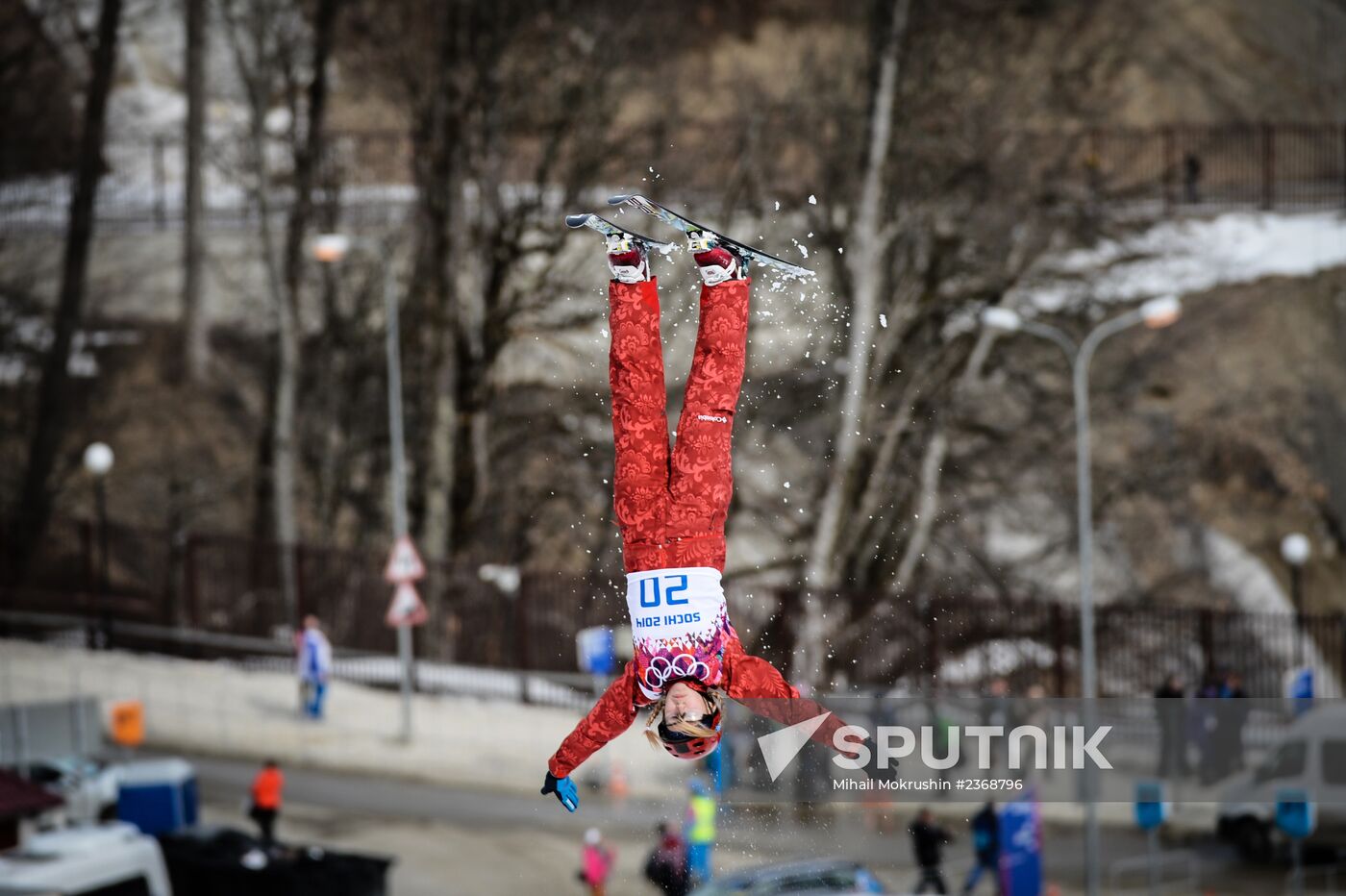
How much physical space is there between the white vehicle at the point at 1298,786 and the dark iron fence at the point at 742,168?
10.7 m

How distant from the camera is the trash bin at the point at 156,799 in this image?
1574cm

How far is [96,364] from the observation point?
33.4 m

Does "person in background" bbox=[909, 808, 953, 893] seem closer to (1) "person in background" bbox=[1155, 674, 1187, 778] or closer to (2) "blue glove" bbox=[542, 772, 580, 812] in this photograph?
(1) "person in background" bbox=[1155, 674, 1187, 778]

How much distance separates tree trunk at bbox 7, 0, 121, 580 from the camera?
2739 centimetres

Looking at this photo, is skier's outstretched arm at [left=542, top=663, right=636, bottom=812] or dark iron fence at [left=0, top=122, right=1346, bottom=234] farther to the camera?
dark iron fence at [left=0, top=122, right=1346, bottom=234]

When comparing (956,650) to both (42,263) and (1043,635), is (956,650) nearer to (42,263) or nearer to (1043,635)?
(1043,635)

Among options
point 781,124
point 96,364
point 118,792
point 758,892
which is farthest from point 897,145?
point 96,364

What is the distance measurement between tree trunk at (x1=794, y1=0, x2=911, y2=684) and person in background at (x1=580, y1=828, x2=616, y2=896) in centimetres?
524

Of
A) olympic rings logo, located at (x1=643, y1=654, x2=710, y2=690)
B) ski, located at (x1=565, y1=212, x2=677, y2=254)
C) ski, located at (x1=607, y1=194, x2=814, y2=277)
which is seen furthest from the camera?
olympic rings logo, located at (x1=643, y1=654, x2=710, y2=690)

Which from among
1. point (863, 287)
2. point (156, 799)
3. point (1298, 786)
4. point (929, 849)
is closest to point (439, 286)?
point (863, 287)

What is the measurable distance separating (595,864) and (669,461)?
8862mm

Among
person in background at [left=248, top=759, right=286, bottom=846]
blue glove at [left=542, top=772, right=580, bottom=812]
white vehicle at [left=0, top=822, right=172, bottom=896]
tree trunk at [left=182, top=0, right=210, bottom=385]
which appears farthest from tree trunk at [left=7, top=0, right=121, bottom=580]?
blue glove at [left=542, top=772, right=580, bottom=812]

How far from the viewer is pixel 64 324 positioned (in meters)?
28.6

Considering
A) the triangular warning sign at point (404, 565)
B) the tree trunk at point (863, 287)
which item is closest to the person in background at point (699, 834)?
the tree trunk at point (863, 287)
